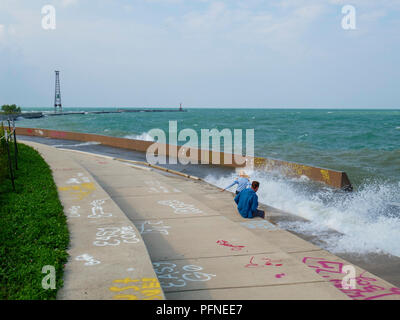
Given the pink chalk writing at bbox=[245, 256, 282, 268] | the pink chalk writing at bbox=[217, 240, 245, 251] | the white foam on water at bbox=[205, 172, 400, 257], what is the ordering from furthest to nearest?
the white foam on water at bbox=[205, 172, 400, 257]
the pink chalk writing at bbox=[217, 240, 245, 251]
the pink chalk writing at bbox=[245, 256, 282, 268]

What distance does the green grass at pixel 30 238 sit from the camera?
14.4 feet

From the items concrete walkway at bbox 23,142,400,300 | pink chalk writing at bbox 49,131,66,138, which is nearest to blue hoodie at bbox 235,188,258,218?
concrete walkway at bbox 23,142,400,300

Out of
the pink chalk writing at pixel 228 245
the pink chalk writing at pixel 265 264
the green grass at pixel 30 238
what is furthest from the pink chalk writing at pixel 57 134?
the pink chalk writing at pixel 265 264

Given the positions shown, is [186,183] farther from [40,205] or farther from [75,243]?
[75,243]

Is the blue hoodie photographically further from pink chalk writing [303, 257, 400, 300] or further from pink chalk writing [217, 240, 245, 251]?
pink chalk writing [303, 257, 400, 300]

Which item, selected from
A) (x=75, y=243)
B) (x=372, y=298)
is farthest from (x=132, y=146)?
(x=372, y=298)

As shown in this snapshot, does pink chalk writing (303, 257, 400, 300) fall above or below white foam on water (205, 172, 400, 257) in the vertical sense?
above

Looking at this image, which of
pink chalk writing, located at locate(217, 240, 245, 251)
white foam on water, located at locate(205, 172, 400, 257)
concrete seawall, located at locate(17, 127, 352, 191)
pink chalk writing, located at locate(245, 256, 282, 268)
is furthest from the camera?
concrete seawall, located at locate(17, 127, 352, 191)

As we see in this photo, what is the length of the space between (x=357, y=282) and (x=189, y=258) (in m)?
2.53

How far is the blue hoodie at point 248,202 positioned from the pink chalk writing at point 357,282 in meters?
2.54

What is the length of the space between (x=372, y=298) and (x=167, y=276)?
2.73 metres

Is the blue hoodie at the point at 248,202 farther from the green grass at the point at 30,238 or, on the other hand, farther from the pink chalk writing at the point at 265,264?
the green grass at the point at 30,238

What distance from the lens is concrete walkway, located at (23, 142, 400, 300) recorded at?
15.4 feet

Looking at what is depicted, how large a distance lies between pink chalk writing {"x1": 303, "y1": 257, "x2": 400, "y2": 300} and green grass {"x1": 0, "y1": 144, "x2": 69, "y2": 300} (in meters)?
3.67
